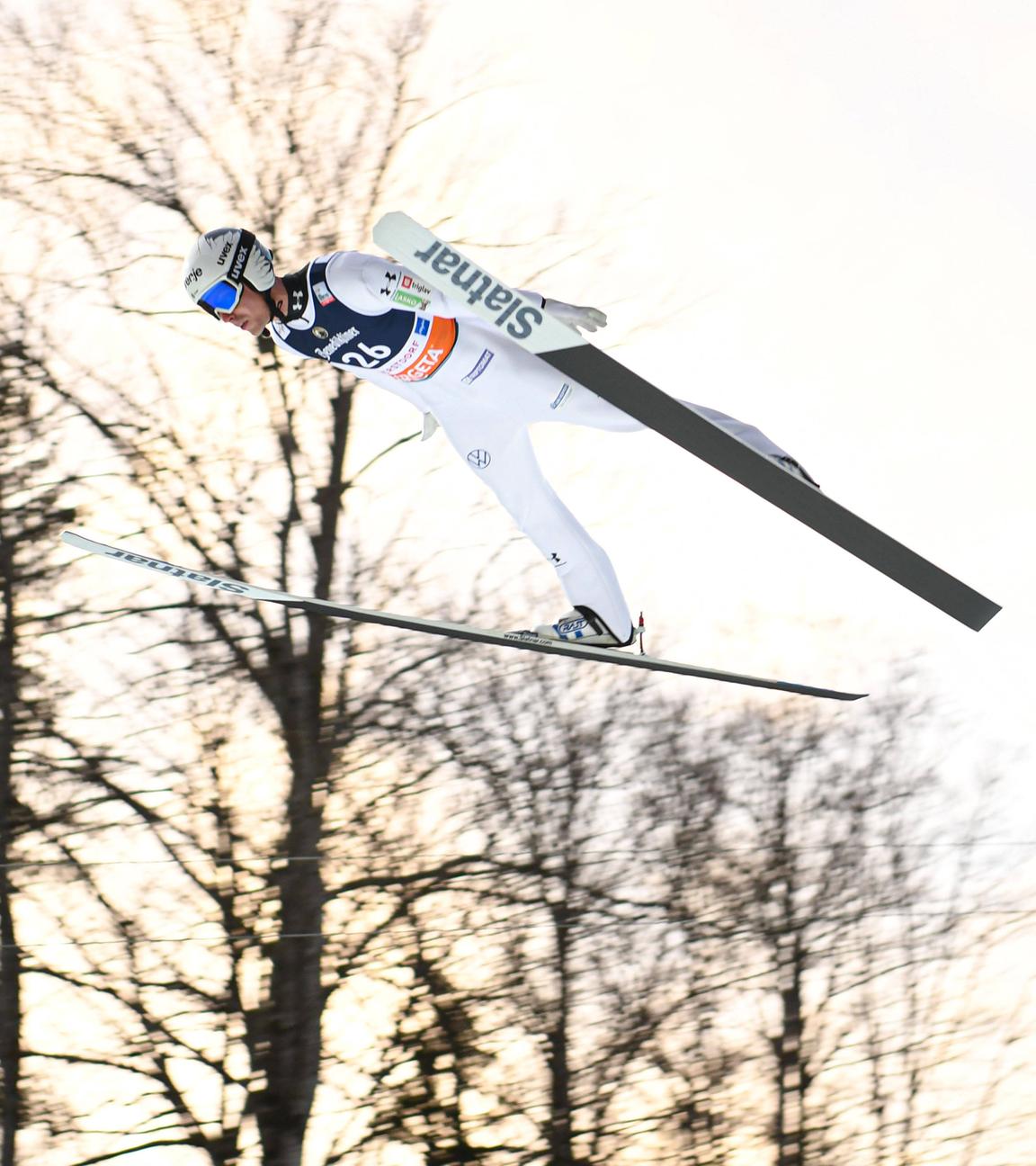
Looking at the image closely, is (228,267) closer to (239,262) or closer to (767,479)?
(239,262)

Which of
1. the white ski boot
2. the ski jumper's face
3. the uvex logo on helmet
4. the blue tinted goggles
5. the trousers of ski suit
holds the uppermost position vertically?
the uvex logo on helmet

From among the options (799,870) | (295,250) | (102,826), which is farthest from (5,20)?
(799,870)

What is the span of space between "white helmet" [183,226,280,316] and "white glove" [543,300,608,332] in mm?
895

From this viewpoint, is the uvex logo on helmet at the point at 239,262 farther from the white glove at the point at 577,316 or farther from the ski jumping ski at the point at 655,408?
the white glove at the point at 577,316

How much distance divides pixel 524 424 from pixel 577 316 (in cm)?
49

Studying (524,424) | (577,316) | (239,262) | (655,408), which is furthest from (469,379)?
(239,262)

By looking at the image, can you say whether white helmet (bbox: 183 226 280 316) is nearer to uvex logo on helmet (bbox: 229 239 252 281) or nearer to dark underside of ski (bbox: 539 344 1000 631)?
uvex logo on helmet (bbox: 229 239 252 281)

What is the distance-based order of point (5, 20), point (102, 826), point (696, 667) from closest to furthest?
point (696, 667)
point (5, 20)
point (102, 826)

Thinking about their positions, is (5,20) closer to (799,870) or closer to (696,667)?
(696,667)

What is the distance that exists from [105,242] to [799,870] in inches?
→ 302

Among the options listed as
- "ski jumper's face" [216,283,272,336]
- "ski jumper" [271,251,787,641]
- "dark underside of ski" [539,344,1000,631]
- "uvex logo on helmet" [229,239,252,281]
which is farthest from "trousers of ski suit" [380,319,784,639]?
"uvex logo on helmet" [229,239,252,281]

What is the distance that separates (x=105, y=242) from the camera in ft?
30.3

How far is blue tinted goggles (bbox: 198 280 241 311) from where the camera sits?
3.90 m

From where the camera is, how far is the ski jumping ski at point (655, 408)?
11.6ft
